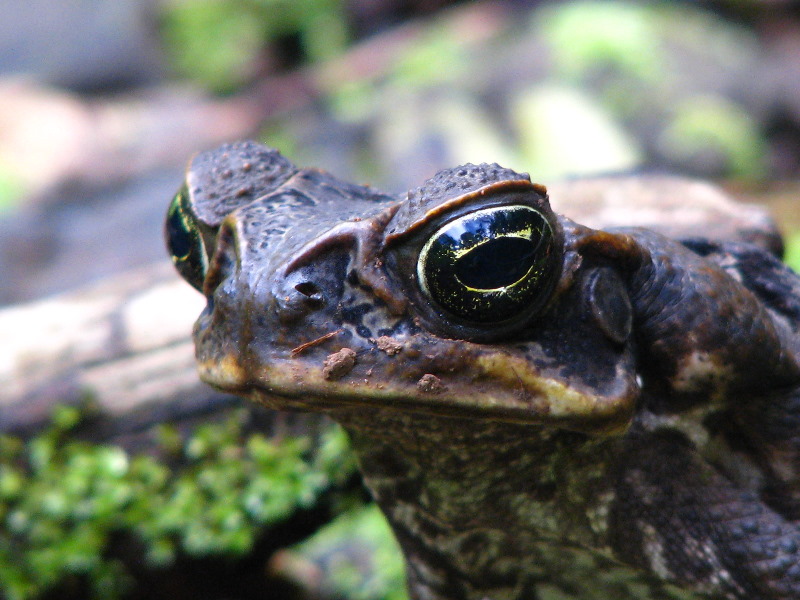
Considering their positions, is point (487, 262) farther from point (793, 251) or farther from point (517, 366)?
point (793, 251)

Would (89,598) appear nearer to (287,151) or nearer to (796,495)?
(796,495)

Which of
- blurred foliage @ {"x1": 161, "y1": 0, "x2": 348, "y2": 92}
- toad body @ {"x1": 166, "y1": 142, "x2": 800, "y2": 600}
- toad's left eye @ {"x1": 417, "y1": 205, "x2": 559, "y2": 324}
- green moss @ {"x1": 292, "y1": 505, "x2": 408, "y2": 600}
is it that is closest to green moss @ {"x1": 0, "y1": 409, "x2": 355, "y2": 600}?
green moss @ {"x1": 292, "y1": 505, "x2": 408, "y2": 600}

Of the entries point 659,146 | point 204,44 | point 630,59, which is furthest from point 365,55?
point 659,146

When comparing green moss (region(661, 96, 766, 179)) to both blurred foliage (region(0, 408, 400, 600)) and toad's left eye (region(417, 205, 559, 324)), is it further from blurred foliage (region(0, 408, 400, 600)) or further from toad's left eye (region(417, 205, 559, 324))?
toad's left eye (region(417, 205, 559, 324))

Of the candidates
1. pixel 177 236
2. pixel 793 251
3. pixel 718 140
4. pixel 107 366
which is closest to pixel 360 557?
pixel 107 366

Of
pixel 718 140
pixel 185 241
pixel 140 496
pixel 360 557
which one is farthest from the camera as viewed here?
pixel 718 140
